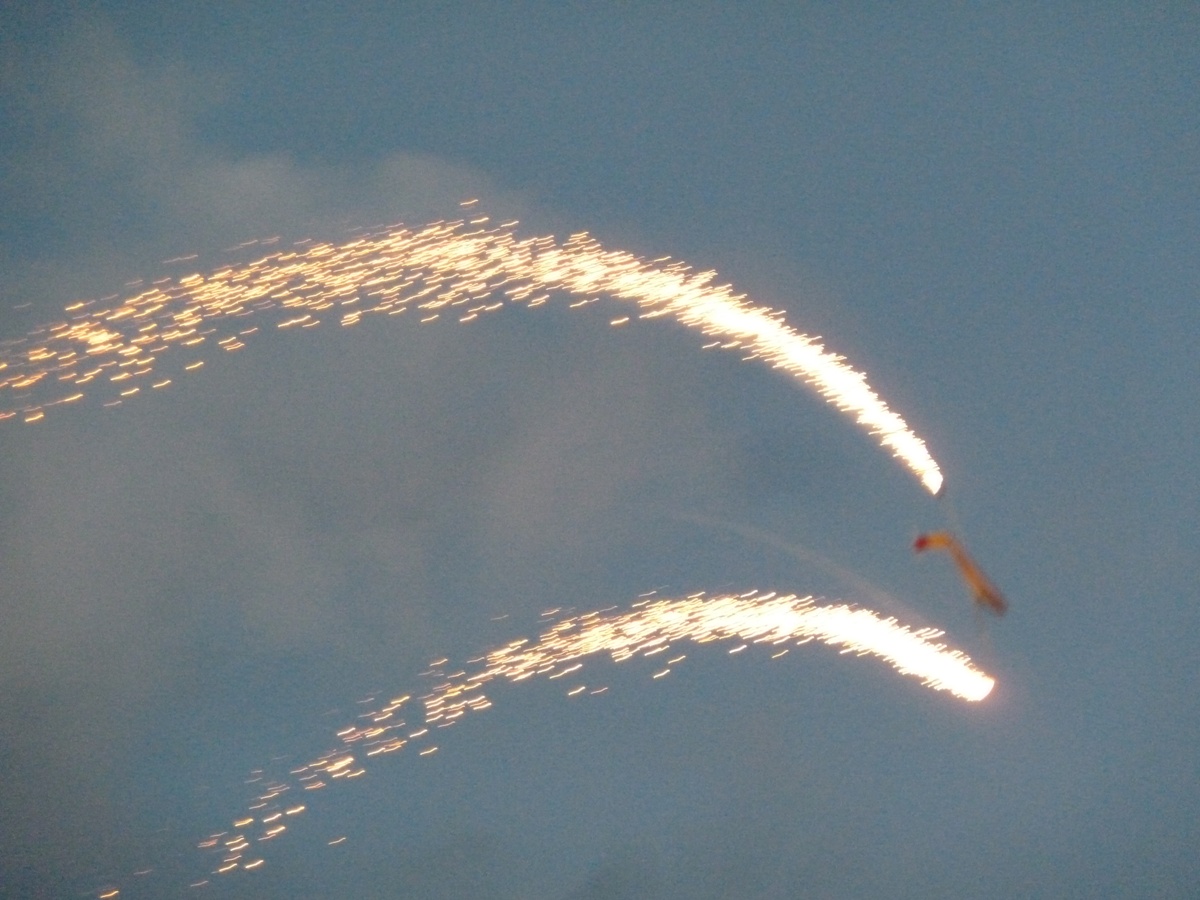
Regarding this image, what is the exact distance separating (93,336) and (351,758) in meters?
7.11

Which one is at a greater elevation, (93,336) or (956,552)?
(93,336)

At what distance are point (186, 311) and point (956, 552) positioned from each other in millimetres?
11702

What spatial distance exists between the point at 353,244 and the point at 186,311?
2627 mm

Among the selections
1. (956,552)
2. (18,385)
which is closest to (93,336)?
(18,385)

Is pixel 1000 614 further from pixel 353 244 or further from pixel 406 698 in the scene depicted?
pixel 353 244

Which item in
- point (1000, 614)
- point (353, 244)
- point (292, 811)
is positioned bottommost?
point (1000, 614)

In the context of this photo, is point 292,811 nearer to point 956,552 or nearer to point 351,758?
point 351,758

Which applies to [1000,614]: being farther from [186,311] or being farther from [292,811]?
[186,311]

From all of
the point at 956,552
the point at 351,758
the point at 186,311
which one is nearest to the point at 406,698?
the point at 351,758

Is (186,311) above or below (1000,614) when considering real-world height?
above

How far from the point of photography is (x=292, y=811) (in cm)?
2572

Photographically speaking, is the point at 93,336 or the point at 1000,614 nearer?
the point at 93,336

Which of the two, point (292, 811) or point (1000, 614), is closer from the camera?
point (292, 811)

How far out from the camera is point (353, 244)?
87.7 feet
